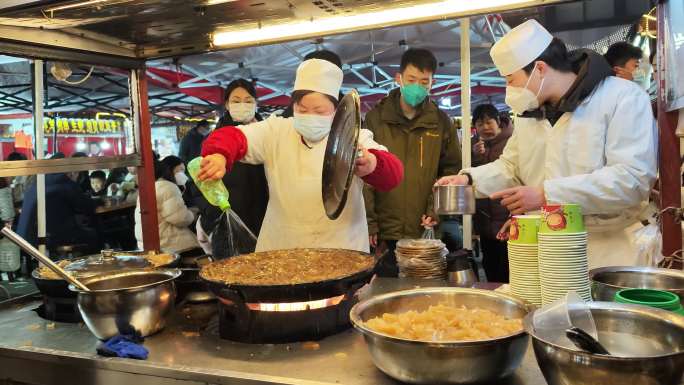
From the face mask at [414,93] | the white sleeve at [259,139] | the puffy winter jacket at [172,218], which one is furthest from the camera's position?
the puffy winter jacket at [172,218]

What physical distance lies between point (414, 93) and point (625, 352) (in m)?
2.30

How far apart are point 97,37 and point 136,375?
167 cm

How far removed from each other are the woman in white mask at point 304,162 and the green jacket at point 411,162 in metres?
0.92

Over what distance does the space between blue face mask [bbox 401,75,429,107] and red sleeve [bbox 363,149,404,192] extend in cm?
119

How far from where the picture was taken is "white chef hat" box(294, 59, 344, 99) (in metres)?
2.24

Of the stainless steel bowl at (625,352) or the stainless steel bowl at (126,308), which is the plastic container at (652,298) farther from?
the stainless steel bowl at (126,308)

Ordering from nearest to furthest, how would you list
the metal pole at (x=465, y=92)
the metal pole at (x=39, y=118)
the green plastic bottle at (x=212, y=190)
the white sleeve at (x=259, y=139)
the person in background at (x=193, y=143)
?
the green plastic bottle at (x=212, y=190), the white sleeve at (x=259, y=139), the metal pole at (x=465, y=92), the metal pole at (x=39, y=118), the person in background at (x=193, y=143)

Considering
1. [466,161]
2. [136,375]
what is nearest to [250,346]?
[136,375]

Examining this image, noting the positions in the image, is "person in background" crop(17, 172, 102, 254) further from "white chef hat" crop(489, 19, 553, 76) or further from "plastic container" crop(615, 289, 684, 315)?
"plastic container" crop(615, 289, 684, 315)

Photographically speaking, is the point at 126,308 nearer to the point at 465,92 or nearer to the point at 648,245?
the point at 648,245

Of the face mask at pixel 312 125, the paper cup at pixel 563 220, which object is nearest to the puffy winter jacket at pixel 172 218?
the face mask at pixel 312 125

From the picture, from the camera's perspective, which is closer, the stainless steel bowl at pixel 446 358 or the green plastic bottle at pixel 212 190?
the stainless steel bowl at pixel 446 358

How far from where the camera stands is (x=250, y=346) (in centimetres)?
159

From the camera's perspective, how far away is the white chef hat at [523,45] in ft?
7.06
